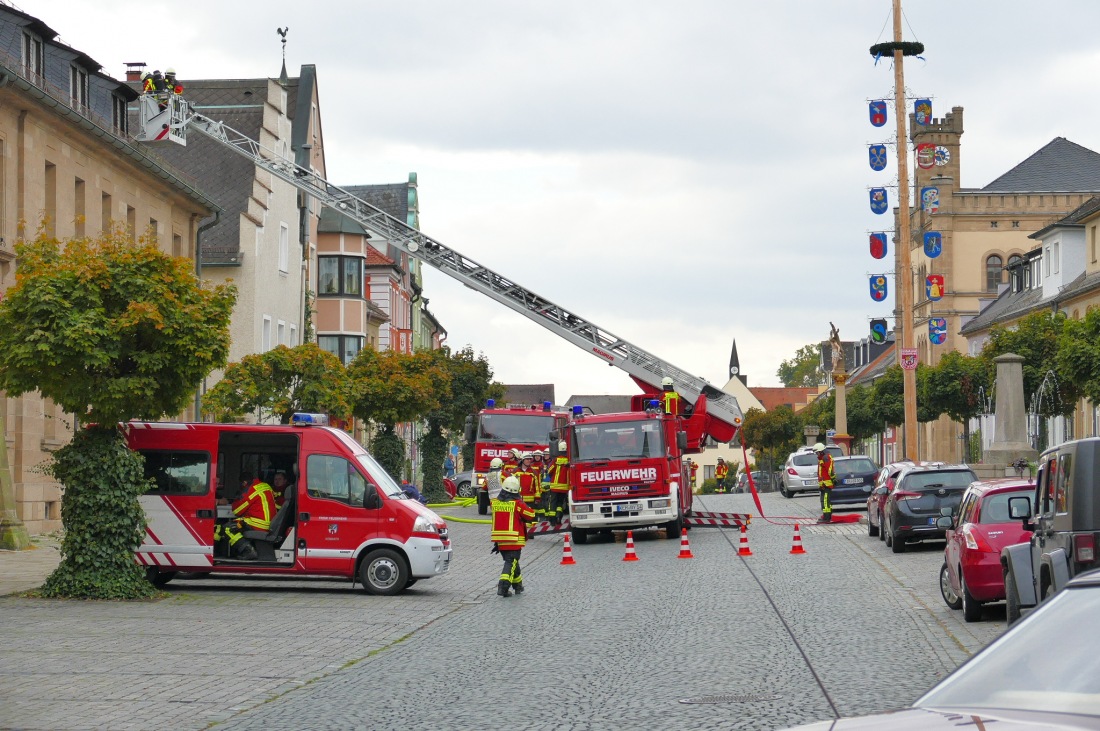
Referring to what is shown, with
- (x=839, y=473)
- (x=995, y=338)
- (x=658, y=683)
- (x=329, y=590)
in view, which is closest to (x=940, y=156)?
(x=995, y=338)

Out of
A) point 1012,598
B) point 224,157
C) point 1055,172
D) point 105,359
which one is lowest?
point 1012,598

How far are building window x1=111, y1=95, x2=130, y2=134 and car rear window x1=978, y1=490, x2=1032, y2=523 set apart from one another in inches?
1060

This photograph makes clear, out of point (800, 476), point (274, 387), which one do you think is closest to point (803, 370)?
point (800, 476)

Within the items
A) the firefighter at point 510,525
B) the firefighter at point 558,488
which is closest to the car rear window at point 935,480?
the firefighter at point 558,488

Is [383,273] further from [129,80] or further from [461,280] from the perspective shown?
[461,280]

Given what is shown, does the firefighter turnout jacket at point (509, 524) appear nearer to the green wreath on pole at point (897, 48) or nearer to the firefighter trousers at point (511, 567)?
the firefighter trousers at point (511, 567)

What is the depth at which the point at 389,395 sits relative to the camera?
147 feet

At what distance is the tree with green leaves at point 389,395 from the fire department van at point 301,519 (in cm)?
2309

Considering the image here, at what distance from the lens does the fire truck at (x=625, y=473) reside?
30594 mm

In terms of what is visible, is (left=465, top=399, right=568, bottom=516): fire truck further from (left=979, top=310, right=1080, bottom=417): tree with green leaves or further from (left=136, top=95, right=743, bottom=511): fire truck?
(left=979, top=310, right=1080, bottom=417): tree with green leaves

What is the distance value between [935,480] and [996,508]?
9.80m

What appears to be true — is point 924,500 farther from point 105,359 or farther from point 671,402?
point 105,359

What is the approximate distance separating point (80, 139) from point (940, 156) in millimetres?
55590

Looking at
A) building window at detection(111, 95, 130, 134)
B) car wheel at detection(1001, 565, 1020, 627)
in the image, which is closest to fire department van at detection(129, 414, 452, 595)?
car wheel at detection(1001, 565, 1020, 627)
